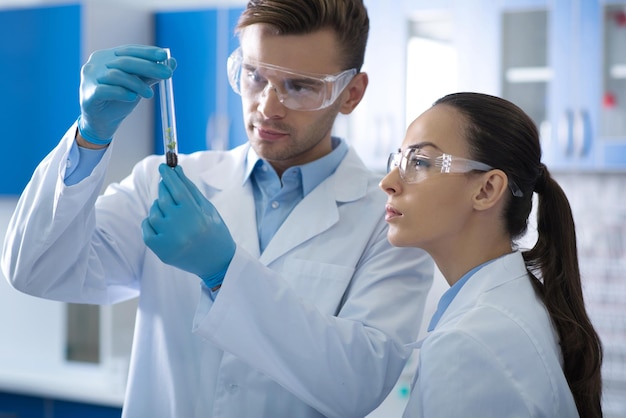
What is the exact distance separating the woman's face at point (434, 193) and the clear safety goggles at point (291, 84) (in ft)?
0.84

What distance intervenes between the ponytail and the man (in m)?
0.27

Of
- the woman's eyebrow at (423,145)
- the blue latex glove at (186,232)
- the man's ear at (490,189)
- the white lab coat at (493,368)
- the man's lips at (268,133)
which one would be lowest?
the white lab coat at (493,368)

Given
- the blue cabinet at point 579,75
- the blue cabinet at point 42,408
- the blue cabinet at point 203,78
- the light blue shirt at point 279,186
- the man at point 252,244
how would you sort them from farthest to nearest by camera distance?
1. the blue cabinet at point 203,78
2. the blue cabinet at point 42,408
3. the blue cabinet at point 579,75
4. the light blue shirt at point 279,186
5. the man at point 252,244

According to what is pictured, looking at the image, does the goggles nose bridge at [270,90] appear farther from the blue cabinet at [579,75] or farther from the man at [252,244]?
the blue cabinet at [579,75]

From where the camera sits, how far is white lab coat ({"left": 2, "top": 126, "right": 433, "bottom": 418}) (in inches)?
53.9

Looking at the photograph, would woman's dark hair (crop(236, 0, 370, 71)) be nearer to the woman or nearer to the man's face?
the man's face

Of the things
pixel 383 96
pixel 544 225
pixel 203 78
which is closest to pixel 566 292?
pixel 544 225

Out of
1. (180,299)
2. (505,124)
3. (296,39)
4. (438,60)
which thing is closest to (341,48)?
(296,39)

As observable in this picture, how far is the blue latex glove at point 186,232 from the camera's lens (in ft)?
4.30

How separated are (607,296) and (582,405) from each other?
75.8 inches

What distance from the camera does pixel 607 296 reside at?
314 centimetres

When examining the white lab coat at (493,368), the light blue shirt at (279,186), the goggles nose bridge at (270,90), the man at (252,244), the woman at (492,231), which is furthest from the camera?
the light blue shirt at (279,186)

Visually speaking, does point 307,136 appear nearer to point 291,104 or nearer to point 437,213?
point 291,104

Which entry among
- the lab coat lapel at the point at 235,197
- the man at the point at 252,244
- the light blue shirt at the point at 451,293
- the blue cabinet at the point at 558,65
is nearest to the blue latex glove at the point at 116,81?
the man at the point at 252,244
